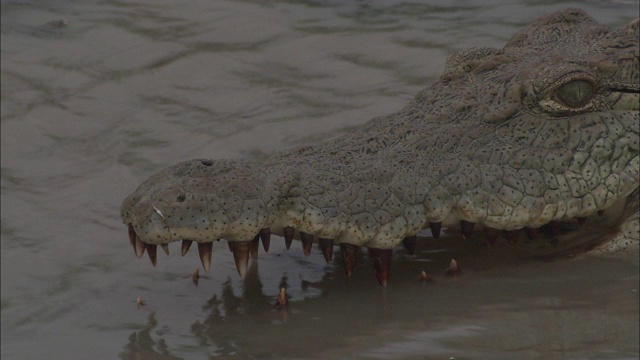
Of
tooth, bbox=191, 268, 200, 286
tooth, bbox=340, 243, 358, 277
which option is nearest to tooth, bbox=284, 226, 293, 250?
tooth, bbox=340, 243, 358, 277

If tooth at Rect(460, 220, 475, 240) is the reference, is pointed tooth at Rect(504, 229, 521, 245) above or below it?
below

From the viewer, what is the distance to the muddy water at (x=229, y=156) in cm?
482

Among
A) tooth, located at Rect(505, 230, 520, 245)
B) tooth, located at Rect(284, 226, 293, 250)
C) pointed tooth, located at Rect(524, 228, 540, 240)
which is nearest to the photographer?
tooth, located at Rect(284, 226, 293, 250)

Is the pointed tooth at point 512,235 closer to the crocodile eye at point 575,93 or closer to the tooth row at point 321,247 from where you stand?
the tooth row at point 321,247

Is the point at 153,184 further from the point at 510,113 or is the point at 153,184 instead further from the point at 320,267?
the point at 510,113

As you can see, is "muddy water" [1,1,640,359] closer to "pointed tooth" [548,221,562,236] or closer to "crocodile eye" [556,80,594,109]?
"pointed tooth" [548,221,562,236]

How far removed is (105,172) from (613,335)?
3.24 meters

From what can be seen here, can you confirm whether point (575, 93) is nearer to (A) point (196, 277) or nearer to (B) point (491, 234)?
(B) point (491, 234)

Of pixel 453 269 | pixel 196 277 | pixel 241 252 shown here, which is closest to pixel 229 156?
pixel 196 277

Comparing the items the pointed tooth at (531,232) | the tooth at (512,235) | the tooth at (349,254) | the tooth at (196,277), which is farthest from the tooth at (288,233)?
the pointed tooth at (531,232)

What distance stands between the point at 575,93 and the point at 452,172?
778 millimetres

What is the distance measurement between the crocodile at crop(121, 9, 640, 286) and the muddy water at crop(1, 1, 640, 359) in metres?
0.28

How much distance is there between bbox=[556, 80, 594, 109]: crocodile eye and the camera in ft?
17.8

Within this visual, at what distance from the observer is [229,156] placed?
690cm
